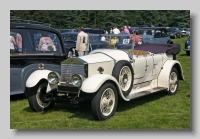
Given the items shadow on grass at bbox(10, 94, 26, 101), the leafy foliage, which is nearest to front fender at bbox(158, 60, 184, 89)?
the leafy foliage

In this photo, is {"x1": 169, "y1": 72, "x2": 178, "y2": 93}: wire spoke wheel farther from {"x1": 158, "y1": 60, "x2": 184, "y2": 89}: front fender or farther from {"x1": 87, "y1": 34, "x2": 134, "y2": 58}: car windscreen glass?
{"x1": 87, "y1": 34, "x2": 134, "y2": 58}: car windscreen glass

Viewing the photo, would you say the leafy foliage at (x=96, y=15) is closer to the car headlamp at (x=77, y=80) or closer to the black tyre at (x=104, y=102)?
the car headlamp at (x=77, y=80)

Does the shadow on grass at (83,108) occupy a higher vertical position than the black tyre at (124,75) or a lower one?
lower

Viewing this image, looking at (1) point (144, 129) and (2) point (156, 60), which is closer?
(1) point (144, 129)

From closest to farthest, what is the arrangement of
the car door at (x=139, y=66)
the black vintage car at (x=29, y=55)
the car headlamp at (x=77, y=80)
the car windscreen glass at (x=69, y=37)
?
the car headlamp at (x=77, y=80) < the car door at (x=139, y=66) < the black vintage car at (x=29, y=55) < the car windscreen glass at (x=69, y=37)

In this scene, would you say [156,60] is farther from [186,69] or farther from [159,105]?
[186,69]

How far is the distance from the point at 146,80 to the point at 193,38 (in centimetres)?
228

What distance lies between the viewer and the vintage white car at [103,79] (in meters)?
5.94

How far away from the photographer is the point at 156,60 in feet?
26.1

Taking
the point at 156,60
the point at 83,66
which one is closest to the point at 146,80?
the point at 156,60

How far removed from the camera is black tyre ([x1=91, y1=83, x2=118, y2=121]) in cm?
579

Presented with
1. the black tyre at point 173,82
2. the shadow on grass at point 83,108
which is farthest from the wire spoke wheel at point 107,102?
the black tyre at point 173,82

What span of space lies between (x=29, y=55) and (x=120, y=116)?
112 inches

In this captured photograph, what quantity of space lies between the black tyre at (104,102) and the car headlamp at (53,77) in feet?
3.41
